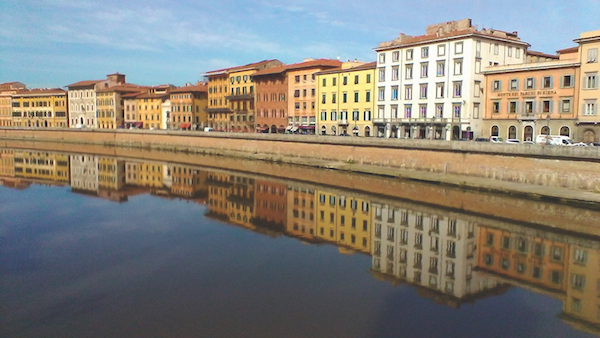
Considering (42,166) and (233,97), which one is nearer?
(42,166)

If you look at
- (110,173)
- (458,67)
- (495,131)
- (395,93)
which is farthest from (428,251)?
(110,173)

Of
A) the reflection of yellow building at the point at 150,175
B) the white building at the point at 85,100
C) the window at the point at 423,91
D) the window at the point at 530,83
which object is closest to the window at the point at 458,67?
the window at the point at 423,91

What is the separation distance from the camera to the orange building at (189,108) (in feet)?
309

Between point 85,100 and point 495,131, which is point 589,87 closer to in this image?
point 495,131

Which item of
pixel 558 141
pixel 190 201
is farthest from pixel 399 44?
pixel 190 201

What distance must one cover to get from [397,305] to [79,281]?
10879 millimetres

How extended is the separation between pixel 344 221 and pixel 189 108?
237 feet

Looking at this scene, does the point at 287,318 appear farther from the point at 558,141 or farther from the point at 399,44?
the point at 399,44

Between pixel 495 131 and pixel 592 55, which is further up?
pixel 592 55

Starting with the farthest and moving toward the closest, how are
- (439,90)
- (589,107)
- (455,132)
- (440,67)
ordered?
(439,90) → (440,67) → (455,132) → (589,107)

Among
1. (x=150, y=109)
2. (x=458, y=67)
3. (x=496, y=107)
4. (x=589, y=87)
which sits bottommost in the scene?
(x=496, y=107)

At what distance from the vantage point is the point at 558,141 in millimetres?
38281

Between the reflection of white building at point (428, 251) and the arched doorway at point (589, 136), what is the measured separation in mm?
20691

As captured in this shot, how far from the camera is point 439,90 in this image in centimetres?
5216
